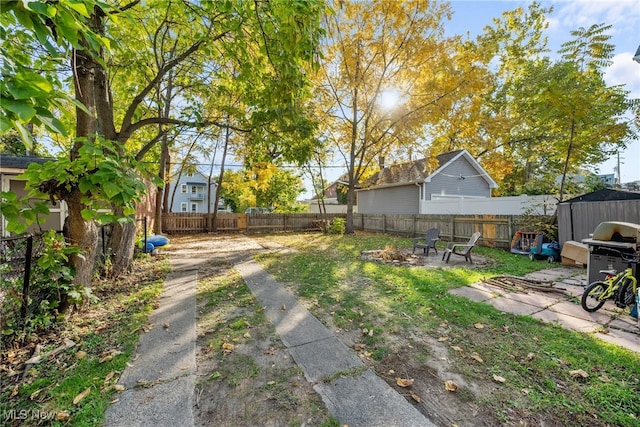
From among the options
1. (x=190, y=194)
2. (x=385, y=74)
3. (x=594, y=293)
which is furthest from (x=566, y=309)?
(x=190, y=194)

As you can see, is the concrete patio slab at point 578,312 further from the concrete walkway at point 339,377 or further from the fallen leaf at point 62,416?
the fallen leaf at point 62,416

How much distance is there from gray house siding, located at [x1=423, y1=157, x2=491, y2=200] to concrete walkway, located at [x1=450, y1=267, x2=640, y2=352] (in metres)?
10.6

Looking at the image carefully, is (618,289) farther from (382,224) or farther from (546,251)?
(382,224)

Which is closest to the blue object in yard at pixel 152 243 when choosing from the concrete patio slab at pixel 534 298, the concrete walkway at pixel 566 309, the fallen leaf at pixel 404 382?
the fallen leaf at pixel 404 382

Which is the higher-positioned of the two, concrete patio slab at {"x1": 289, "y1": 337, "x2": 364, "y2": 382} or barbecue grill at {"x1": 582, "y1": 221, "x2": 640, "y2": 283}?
barbecue grill at {"x1": 582, "y1": 221, "x2": 640, "y2": 283}

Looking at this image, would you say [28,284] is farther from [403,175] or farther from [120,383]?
Result: [403,175]

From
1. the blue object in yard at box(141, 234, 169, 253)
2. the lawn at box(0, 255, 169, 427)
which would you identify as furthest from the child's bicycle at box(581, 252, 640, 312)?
the blue object in yard at box(141, 234, 169, 253)

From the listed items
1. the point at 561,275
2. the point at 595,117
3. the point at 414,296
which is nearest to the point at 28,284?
the point at 414,296

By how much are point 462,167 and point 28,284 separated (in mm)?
19028

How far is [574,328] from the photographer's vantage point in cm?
341

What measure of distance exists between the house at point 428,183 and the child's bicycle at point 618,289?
36.9ft

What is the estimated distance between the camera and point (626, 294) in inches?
152

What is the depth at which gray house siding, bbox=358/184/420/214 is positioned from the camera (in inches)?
646

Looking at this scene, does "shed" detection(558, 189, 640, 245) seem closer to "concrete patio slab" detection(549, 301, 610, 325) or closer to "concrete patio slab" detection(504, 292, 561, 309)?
"concrete patio slab" detection(504, 292, 561, 309)
